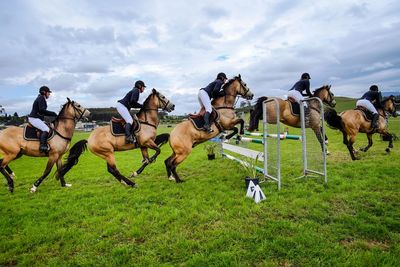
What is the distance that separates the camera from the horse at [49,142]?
26.0 ft

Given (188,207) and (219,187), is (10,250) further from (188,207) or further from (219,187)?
(219,187)

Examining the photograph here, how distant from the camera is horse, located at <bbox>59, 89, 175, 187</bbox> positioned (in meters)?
7.84

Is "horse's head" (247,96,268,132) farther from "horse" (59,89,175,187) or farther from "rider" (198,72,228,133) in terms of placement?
"horse" (59,89,175,187)

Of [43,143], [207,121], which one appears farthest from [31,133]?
[207,121]

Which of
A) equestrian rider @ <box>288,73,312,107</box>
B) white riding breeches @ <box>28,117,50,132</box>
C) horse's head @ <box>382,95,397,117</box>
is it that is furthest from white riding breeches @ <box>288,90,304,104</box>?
white riding breeches @ <box>28,117,50,132</box>

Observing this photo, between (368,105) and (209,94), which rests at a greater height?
(209,94)

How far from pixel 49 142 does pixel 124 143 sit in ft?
7.16

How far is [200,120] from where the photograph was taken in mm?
7625

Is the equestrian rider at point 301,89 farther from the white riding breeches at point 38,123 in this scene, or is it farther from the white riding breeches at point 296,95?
the white riding breeches at point 38,123

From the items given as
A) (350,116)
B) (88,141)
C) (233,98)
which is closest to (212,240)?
(233,98)

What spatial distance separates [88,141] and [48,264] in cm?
477

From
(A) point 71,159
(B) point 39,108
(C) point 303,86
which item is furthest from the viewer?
(C) point 303,86

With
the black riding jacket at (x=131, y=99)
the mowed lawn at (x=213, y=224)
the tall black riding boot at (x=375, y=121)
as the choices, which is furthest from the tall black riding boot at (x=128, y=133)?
the tall black riding boot at (x=375, y=121)

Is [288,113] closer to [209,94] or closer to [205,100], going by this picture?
[209,94]
